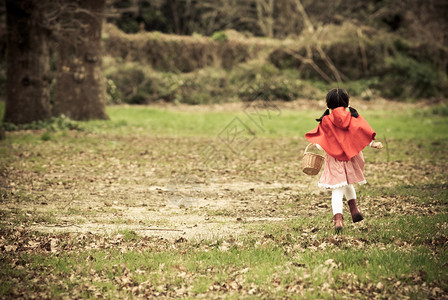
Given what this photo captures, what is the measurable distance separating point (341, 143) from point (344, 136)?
0.33 feet

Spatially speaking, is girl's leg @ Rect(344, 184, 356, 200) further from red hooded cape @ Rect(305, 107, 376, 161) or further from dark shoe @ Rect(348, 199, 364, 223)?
red hooded cape @ Rect(305, 107, 376, 161)

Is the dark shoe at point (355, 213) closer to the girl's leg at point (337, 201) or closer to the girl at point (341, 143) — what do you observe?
the girl at point (341, 143)

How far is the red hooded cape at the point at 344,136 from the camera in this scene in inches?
246

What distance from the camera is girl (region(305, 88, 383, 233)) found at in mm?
6258

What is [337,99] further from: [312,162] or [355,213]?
[355,213]

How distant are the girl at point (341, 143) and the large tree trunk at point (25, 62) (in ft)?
41.0

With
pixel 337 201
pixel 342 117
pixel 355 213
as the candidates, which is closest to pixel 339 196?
pixel 337 201

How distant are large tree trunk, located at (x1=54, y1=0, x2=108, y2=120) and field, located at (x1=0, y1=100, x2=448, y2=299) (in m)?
2.90

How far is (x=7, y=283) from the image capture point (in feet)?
16.0

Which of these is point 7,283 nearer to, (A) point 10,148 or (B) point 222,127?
(A) point 10,148

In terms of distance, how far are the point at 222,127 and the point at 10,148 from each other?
25.6ft

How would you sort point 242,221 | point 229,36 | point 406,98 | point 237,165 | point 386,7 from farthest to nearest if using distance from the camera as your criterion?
point 386,7 < point 229,36 < point 406,98 < point 237,165 < point 242,221

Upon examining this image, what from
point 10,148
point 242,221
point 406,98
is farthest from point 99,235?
point 406,98

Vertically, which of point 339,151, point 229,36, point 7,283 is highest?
point 229,36
